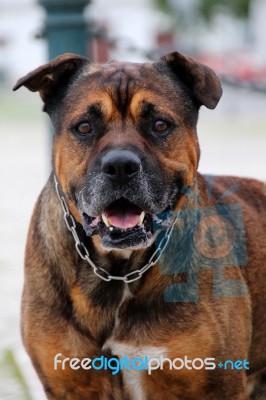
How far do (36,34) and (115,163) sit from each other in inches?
118

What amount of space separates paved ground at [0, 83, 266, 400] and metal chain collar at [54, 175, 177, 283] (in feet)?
3.85

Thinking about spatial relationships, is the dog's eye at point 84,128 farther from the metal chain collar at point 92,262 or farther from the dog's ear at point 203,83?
the dog's ear at point 203,83

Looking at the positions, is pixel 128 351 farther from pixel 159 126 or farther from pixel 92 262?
pixel 159 126

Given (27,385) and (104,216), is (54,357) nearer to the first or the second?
(104,216)

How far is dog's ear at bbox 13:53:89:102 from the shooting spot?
384 cm

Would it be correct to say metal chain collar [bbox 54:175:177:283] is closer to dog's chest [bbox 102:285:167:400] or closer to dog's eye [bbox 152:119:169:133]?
dog's chest [bbox 102:285:167:400]

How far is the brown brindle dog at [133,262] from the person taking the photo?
380 centimetres

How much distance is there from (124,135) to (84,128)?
22 centimetres

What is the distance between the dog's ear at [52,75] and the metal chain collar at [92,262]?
1.48 feet

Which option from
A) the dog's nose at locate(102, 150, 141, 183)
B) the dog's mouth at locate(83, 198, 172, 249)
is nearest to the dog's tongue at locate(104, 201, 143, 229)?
the dog's mouth at locate(83, 198, 172, 249)

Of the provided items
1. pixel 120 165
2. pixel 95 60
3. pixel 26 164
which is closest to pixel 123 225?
pixel 120 165

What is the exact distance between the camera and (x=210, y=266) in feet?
13.1

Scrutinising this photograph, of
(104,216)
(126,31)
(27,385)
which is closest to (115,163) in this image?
(104,216)

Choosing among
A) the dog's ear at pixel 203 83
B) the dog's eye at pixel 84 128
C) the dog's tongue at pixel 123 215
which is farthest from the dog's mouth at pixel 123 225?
the dog's ear at pixel 203 83
